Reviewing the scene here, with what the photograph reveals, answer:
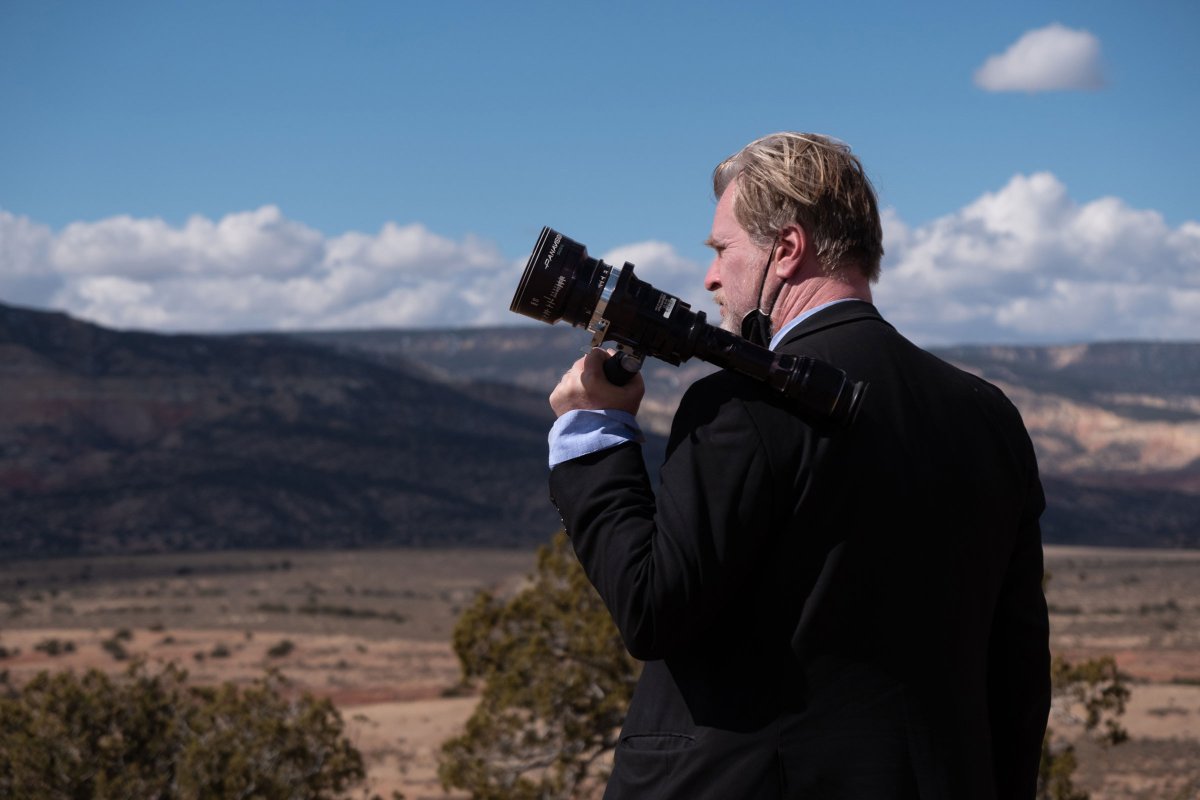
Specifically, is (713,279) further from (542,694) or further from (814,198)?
(542,694)

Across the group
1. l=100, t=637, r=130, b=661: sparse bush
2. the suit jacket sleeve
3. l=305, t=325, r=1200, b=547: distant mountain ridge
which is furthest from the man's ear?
l=305, t=325, r=1200, b=547: distant mountain ridge

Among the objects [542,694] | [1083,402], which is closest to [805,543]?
[542,694]

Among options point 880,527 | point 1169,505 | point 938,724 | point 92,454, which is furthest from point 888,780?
point 1169,505

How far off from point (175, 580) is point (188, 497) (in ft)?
45.6

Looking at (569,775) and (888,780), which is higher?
(888,780)

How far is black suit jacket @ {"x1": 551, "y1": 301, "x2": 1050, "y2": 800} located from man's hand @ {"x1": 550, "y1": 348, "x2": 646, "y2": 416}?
3.6 inches

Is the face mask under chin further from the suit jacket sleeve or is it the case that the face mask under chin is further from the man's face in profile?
the suit jacket sleeve

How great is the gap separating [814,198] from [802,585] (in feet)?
1.95

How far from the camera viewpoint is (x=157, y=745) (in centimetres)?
876

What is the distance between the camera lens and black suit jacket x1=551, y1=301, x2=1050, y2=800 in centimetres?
188

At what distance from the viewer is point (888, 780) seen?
6.23ft

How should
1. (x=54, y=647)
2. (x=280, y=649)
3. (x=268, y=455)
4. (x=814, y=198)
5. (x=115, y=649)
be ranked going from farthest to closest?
(x=268, y=455) < (x=280, y=649) < (x=54, y=647) < (x=115, y=649) < (x=814, y=198)

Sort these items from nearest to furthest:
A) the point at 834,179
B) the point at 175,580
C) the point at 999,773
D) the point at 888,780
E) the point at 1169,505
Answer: the point at 888,780 → the point at 834,179 → the point at 999,773 → the point at 175,580 → the point at 1169,505

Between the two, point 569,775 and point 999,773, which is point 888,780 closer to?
point 999,773
